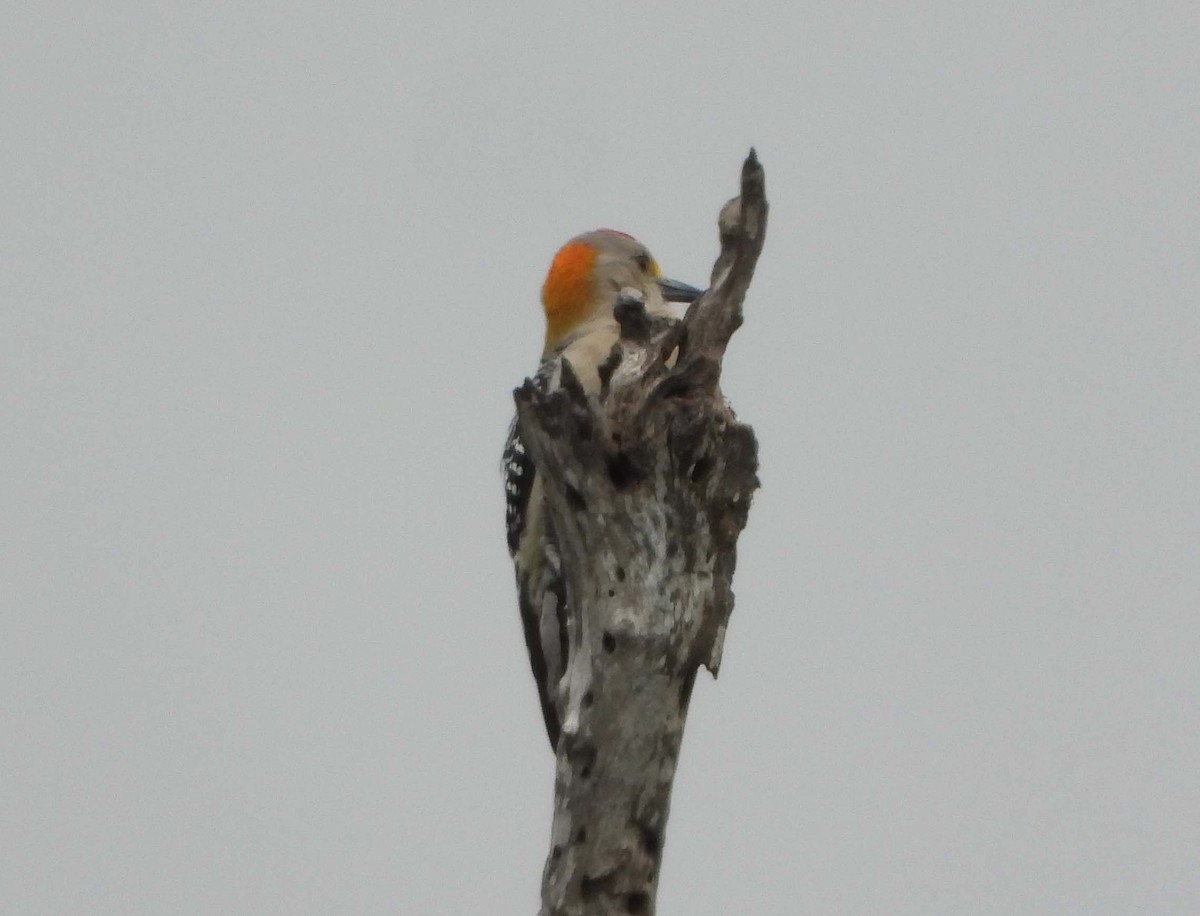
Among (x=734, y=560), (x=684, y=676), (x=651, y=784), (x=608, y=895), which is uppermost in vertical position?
(x=734, y=560)

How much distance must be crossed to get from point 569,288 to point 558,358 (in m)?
2.26

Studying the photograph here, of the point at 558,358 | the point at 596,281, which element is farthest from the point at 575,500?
the point at 596,281

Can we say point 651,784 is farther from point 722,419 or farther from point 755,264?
point 755,264

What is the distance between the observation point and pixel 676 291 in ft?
31.9

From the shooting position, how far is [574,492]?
20.3 feet

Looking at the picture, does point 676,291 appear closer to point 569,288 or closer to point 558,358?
point 569,288

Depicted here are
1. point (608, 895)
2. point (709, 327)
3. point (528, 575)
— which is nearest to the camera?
point (608, 895)

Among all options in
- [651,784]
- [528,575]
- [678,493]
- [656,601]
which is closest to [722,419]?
[678,493]

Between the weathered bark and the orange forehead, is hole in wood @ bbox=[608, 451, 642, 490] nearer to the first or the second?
the weathered bark

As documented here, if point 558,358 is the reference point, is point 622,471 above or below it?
below

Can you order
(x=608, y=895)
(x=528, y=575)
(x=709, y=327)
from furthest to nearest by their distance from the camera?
(x=528, y=575) → (x=709, y=327) → (x=608, y=895)

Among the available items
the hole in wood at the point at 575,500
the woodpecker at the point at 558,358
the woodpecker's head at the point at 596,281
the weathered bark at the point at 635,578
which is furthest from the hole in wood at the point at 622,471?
the woodpecker's head at the point at 596,281

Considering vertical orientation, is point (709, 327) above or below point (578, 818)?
above

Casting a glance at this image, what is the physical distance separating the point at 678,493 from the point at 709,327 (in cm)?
65
